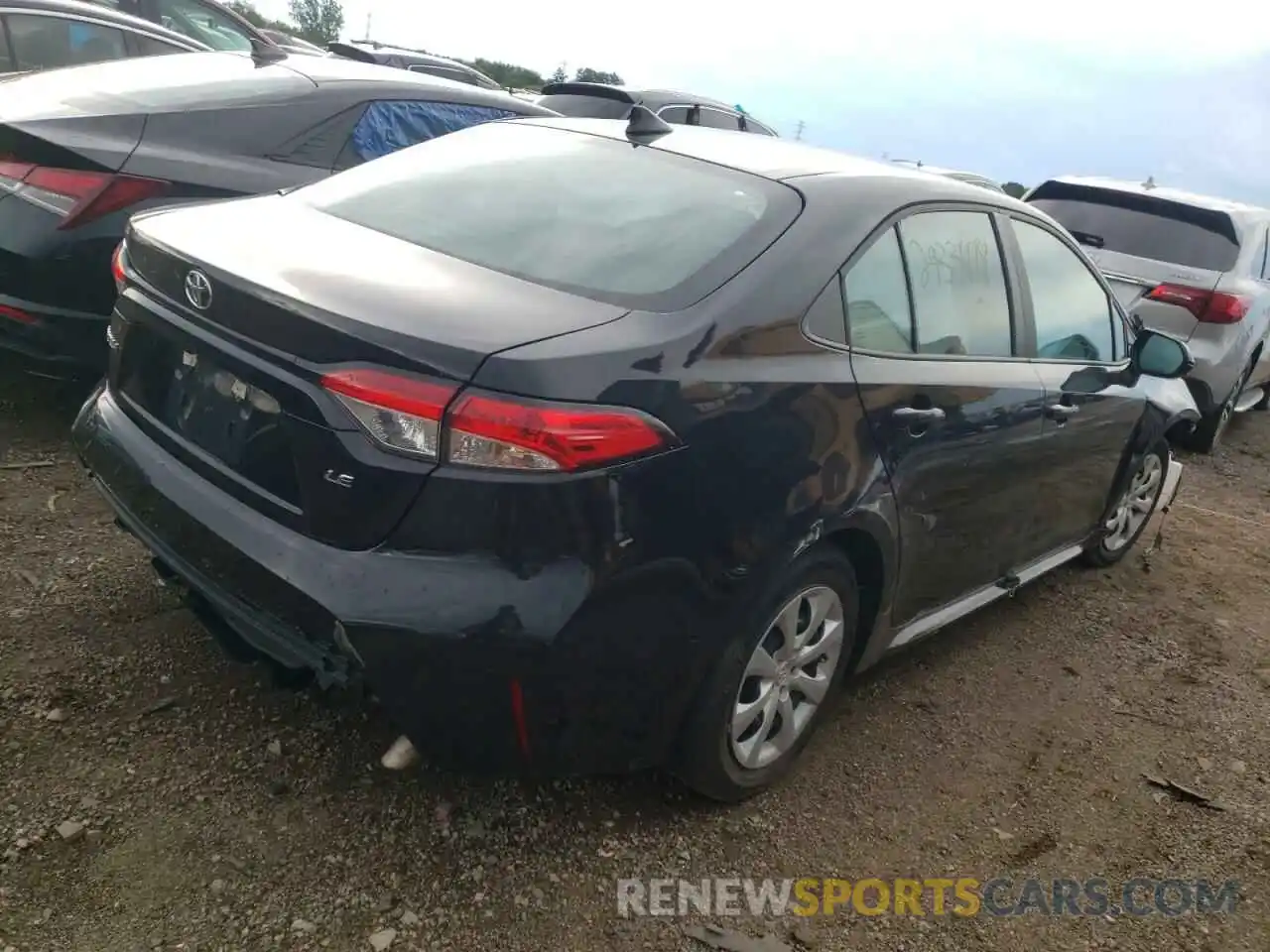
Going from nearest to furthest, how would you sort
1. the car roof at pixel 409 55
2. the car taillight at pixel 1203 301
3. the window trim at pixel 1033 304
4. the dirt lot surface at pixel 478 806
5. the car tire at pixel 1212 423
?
1. the dirt lot surface at pixel 478 806
2. the window trim at pixel 1033 304
3. the car taillight at pixel 1203 301
4. the car tire at pixel 1212 423
5. the car roof at pixel 409 55

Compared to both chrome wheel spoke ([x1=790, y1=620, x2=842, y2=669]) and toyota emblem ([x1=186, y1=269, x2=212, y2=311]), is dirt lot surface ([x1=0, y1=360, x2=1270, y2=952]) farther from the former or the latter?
toyota emblem ([x1=186, y1=269, x2=212, y2=311])

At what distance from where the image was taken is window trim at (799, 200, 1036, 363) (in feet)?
8.65

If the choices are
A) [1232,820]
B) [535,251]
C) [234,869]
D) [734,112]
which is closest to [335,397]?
[535,251]

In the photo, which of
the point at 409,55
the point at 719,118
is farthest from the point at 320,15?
the point at 719,118

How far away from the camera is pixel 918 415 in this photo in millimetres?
2828

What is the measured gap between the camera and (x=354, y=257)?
241cm

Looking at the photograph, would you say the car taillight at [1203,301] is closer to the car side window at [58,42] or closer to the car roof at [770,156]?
the car roof at [770,156]

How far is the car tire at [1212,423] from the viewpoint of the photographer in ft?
23.6

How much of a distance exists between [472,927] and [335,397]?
3.82 ft

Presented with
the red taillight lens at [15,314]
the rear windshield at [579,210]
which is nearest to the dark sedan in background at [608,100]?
the red taillight lens at [15,314]

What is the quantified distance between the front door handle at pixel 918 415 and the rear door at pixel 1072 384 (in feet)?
2.53

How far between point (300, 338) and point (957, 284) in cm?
195

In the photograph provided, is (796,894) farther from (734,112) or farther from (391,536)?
Answer: (734,112)

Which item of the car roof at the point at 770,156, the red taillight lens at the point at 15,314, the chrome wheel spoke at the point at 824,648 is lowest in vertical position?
the chrome wheel spoke at the point at 824,648
